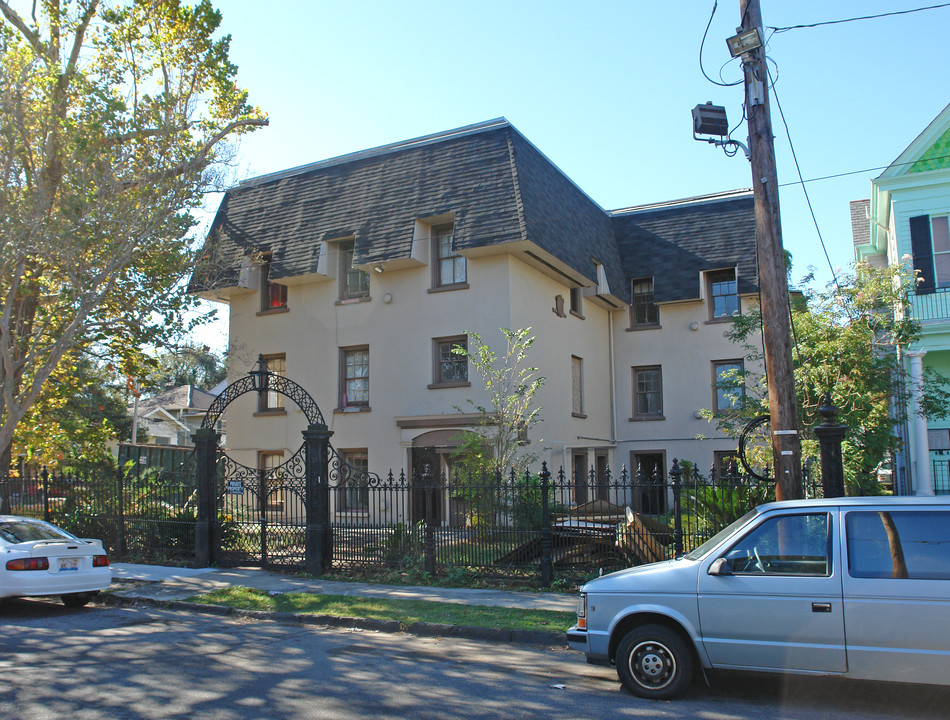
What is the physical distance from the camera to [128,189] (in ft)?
54.1

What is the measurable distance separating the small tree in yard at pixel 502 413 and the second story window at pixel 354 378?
12.8ft

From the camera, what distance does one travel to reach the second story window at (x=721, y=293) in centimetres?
2603

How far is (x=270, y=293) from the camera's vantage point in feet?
82.8

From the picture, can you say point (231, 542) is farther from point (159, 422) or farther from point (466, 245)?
point (159, 422)

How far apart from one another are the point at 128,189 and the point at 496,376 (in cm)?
933

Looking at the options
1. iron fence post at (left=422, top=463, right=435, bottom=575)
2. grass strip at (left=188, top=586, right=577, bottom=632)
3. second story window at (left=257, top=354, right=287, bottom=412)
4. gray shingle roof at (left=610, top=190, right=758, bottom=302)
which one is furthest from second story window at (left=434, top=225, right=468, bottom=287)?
grass strip at (left=188, top=586, right=577, bottom=632)

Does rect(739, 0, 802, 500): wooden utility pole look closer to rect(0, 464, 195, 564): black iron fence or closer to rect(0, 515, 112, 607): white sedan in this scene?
rect(0, 515, 112, 607): white sedan

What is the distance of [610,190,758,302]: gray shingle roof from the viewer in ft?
84.4

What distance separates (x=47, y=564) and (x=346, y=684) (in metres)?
6.33

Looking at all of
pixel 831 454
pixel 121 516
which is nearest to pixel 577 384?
pixel 121 516

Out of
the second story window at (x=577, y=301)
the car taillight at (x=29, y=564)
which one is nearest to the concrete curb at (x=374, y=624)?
the car taillight at (x=29, y=564)

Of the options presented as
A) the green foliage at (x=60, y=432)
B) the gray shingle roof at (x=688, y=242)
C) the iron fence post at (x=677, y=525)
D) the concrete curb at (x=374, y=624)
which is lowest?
the concrete curb at (x=374, y=624)

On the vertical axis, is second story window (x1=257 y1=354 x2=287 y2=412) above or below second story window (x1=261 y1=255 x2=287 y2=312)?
below

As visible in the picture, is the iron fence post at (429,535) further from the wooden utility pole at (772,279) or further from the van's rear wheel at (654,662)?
the van's rear wheel at (654,662)
